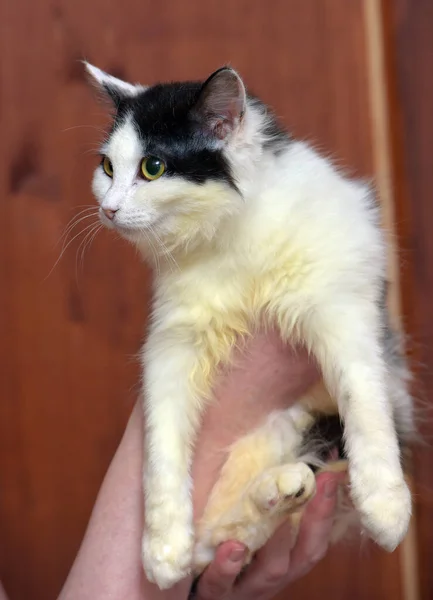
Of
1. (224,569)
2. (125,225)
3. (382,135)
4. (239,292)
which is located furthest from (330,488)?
(382,135)

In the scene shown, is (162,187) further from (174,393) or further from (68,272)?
(68,272)

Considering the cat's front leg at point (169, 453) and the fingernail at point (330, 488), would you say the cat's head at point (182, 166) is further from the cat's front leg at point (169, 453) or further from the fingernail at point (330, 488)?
the fingernail at point (330, 488)

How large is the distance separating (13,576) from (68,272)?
91 cm

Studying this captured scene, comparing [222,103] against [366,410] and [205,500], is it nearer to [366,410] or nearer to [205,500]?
[366,410]

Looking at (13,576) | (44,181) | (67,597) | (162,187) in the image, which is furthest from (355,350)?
(13,576)

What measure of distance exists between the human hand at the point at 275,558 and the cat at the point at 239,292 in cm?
3

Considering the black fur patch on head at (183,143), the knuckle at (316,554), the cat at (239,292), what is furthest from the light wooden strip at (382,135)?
the black fur patch on head at (183,143)

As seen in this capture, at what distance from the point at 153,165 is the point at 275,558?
2.14 ft

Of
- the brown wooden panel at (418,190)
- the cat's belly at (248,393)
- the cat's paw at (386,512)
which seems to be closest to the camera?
the cat's paw at (386,512)

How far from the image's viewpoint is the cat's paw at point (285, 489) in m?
0.77

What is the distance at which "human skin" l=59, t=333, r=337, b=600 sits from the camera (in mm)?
804

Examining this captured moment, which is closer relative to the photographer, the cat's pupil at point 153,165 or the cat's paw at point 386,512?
the cat's paw at point 386,512

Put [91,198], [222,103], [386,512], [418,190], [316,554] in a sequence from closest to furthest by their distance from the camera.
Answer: [386,512]
[222,103]
[316,554]
[418,190]
[91,198]

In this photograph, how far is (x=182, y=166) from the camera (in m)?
0.80
